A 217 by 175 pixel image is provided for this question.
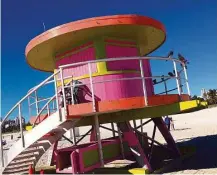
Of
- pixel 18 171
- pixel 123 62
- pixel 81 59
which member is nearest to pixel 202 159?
pixel 123 62

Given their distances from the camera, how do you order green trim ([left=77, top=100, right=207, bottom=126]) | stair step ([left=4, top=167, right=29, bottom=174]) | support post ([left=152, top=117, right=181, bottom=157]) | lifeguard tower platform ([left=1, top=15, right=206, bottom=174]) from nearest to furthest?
lifeguard tower platform ([left=1, top=15, right=206, bottom=174]), green trim ([left=77, top=100, right=207, bottom=126]), stair step ([left=4, top=167, right=29, bottom=174]), support post ([left=152, top=117, right=181, bottom=157])

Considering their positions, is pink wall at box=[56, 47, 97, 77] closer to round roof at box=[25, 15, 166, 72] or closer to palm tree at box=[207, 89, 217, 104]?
round roof at box=[25, 15, 166, 72]

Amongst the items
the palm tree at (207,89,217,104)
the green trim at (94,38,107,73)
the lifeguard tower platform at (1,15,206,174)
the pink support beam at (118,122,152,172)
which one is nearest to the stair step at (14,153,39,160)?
the lifeguard tower platform at (1,15,206,174)

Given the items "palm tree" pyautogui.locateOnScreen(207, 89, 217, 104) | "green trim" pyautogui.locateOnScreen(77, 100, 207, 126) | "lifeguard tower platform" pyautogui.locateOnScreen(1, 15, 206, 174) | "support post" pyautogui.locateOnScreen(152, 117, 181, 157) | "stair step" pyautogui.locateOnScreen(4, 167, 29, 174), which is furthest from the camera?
"palm tree" pyautogui.locateOnScreen(207, 89, 217, 104)

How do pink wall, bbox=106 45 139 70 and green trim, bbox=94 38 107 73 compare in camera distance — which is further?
pink wall, bbox=106 45 139 70

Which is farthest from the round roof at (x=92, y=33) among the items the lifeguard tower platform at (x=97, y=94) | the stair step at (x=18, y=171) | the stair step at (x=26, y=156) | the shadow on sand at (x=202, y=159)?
the shadow on sand at (x=202, y=159)

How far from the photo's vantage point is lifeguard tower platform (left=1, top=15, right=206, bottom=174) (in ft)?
29.1

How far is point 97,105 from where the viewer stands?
8570mm

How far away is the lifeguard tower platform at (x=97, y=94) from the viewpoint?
8.87 m

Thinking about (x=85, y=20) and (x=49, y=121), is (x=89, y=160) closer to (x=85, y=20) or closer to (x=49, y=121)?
(x=49, y=121)

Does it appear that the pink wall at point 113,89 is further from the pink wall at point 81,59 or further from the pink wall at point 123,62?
the pink wall at point 81,59

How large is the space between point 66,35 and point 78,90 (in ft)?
6.01

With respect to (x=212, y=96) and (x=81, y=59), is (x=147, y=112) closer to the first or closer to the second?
(x=81, y=59)

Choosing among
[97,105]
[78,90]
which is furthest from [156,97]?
[78,90]
